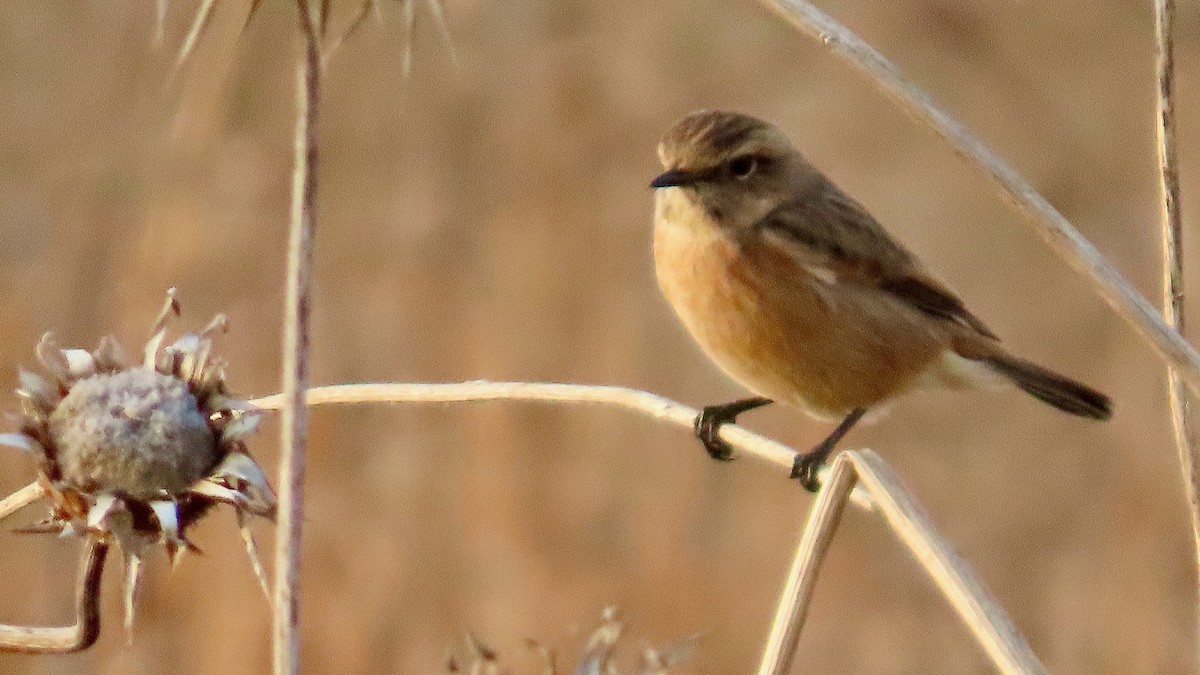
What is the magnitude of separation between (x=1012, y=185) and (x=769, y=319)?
146cm

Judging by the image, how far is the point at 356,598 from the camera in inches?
212

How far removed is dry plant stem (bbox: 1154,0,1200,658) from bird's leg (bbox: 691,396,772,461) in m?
1.22

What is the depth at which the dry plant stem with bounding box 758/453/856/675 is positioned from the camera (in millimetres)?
1403

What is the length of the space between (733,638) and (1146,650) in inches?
60.5

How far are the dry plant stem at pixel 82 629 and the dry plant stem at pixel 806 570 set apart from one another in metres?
0.66

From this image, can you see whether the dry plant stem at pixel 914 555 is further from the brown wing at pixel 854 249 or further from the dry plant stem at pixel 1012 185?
the brown wing at pixel 854 249

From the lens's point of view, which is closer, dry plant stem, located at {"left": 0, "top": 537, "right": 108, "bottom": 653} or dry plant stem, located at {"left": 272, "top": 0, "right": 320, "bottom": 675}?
dry plant stem, located at {"left": 272, "top": 0, "right": 320, "bottom": 675}

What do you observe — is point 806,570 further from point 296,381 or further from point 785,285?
point 785,285

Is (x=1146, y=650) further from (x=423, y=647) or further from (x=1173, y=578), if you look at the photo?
(x=423, y=647)

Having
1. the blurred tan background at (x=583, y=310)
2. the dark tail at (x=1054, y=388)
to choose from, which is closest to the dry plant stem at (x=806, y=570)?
the dark tail at (x=1054, y=388)

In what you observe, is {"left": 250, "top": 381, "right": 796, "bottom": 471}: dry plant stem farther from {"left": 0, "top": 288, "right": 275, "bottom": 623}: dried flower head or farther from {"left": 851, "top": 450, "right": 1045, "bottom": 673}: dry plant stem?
{"left": 851, "top": 450, "right": 1045, "bottom": 673}: dry plant stem

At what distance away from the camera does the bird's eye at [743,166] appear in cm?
286

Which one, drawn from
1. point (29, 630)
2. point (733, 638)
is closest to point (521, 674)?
point (29, 630)

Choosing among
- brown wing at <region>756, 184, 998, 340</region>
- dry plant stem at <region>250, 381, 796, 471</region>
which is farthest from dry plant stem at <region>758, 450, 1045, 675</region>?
brown wing at <region>756, 184, 998, 340</region>
